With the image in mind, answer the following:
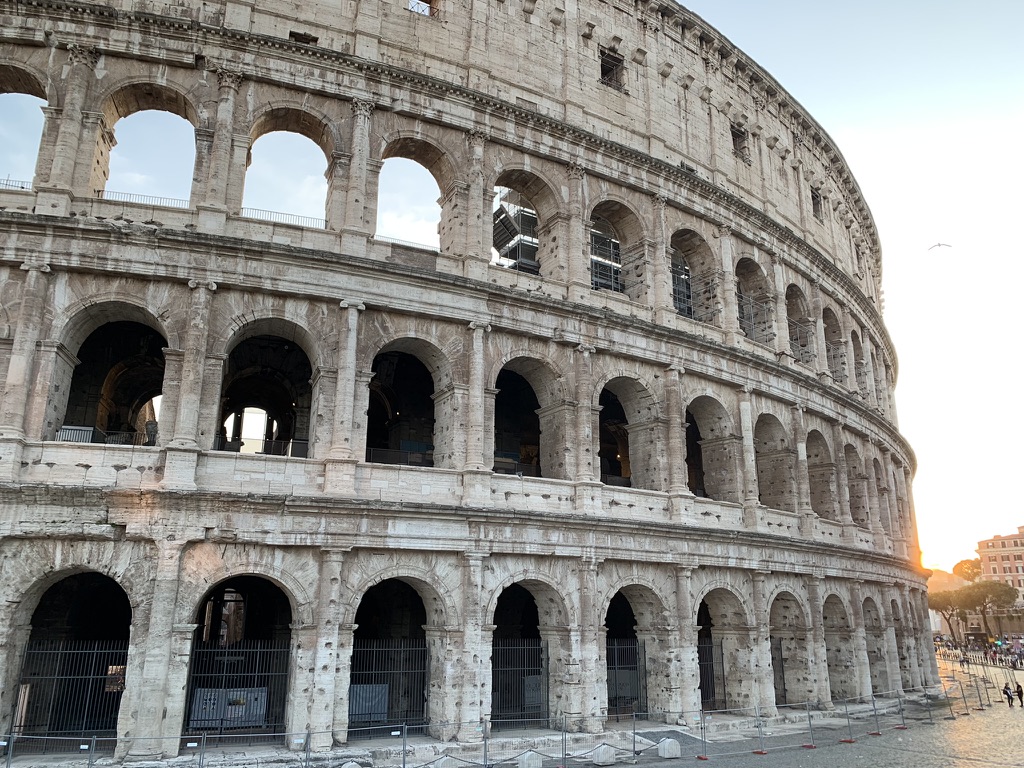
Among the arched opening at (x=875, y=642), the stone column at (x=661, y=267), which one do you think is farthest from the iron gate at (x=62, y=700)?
the arched opening at (x=875, y=642)

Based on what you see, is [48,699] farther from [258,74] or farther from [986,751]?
[986,751]

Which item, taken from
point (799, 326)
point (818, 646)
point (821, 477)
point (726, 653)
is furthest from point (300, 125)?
point (818, 646)

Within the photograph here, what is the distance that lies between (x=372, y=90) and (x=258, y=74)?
7.92ft

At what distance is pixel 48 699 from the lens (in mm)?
14164

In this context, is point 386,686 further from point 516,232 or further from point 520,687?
point 516,232

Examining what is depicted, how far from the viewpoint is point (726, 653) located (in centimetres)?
1920

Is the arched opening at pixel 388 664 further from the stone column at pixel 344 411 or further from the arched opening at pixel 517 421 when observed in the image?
the arched opening at pixel 517 421

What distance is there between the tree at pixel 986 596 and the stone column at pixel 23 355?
270ft

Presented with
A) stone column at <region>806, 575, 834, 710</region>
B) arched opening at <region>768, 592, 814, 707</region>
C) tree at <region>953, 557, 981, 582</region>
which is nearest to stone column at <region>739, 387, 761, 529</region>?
arched opening at <region>768, 592, 814, 707</region>

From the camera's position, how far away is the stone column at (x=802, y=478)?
21.7 m

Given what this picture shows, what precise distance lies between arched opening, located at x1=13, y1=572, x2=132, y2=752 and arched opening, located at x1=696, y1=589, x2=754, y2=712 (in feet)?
42.6

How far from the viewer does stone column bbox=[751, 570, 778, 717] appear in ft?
61.5

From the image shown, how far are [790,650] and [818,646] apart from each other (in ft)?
2.75

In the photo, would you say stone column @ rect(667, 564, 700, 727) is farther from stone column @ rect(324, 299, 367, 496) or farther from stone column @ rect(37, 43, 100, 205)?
stone column @ rect(37, 43, 100, 205)
